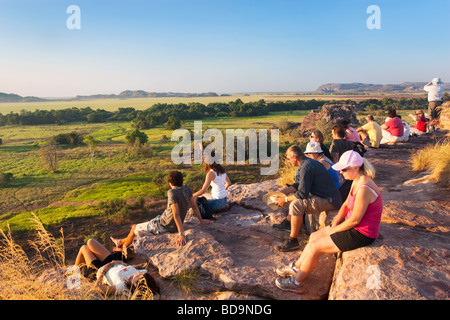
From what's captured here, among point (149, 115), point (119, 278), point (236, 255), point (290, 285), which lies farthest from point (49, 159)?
point (149, 115)

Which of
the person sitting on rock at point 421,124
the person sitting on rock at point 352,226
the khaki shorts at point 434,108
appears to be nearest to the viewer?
the person sitting on rock at point 352,226

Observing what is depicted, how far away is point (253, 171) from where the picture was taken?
16562mm

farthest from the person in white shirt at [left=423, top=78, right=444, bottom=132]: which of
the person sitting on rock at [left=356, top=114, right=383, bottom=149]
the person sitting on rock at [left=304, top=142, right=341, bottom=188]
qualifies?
the person sitting on rock at [left=304, top=142, right=341, bottom=188]

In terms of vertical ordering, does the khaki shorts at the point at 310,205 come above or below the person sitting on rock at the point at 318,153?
below

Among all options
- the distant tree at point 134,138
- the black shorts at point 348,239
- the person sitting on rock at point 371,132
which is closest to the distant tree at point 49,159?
the distant tree at point 134,138

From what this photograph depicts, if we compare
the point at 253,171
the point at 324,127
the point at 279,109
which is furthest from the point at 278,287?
the point at 279,109

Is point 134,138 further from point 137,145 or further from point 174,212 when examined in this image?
point 174,212

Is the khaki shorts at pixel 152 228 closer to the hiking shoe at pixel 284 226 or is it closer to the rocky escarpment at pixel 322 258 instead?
the rocky escarpment at pixel 322 258

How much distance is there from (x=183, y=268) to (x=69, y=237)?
7.07m

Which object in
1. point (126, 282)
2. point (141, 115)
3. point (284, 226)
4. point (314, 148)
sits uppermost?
point (141, 115)

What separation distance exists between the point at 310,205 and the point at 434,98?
1224 cm

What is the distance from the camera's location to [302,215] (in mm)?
4203

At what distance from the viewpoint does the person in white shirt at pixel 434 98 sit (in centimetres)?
1228
